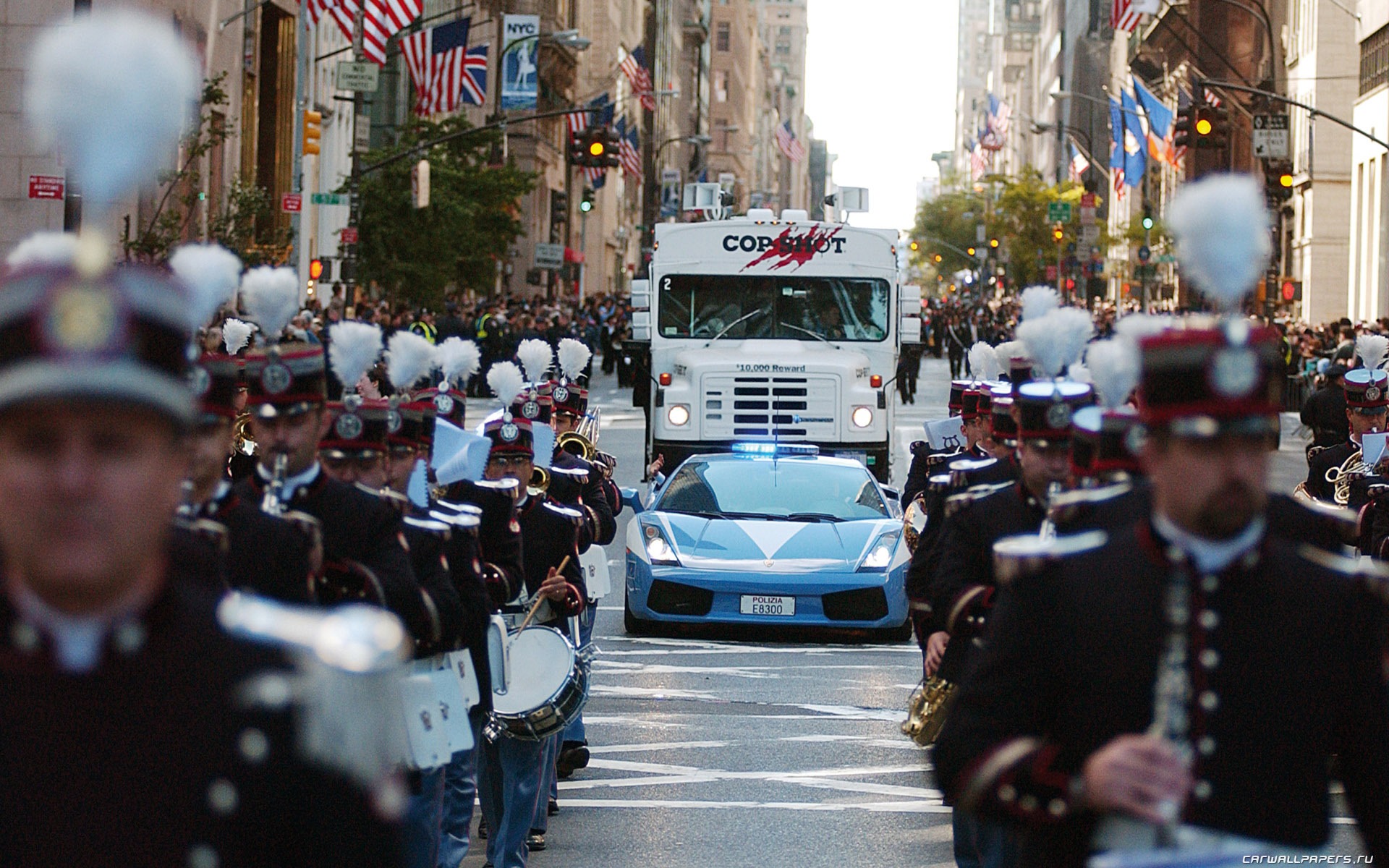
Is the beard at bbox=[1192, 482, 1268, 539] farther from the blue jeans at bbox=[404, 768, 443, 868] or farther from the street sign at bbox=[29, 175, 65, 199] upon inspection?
the street sign at bbox=[29, 175, 65, 199]

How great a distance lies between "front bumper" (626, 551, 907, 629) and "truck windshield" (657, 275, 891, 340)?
371 inches

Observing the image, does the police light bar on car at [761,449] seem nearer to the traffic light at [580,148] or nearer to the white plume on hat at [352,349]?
the white plume on hat at [352,349]

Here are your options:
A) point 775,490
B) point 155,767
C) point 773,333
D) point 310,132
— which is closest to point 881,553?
point 775,490

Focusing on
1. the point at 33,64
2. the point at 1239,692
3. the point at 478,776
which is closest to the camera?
the point at 33,64

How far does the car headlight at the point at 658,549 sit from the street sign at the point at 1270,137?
3059 centimetres

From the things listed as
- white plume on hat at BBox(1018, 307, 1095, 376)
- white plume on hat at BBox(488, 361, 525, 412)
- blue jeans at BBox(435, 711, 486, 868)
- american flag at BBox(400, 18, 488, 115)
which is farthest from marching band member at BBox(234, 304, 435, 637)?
american flag at BBox(400, 18, 488, 115)

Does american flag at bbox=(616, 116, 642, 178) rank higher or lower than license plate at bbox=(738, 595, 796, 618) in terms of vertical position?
higher

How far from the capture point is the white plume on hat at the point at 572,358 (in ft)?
53.9

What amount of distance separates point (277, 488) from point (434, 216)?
43.8 meters

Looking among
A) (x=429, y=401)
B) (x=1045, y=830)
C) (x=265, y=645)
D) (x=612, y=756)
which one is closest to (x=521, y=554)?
(x=429, y=401)

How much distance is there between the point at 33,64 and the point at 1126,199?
124 metres

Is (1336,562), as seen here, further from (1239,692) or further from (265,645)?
(265,645)

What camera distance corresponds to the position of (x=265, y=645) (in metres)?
2.90

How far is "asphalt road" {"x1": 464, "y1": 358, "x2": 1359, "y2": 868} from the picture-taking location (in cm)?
1005
